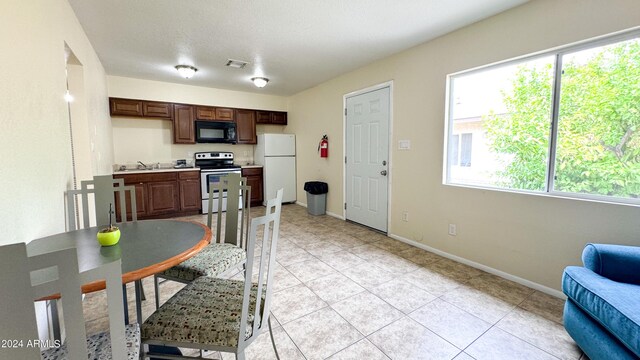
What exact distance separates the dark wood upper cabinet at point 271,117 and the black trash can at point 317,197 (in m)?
1.92

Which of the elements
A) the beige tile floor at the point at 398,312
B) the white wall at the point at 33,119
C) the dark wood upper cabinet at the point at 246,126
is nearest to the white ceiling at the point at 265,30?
the white wall at the point at 33,119

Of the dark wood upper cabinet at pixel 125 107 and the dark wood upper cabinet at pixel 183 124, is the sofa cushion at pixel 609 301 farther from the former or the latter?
the dark wood upper cabinet at pixel 125 107

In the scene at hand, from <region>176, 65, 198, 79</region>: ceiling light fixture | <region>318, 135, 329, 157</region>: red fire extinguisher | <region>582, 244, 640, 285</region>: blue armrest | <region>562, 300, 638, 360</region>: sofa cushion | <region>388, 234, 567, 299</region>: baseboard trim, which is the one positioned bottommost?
<region>388, 234, 567, 299</region>: baseboard trim

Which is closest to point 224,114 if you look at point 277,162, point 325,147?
point 277,162

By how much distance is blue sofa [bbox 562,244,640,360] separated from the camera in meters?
1.31

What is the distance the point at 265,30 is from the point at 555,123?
2.87m

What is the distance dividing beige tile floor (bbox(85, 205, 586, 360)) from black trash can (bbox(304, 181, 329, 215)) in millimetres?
A: 1909

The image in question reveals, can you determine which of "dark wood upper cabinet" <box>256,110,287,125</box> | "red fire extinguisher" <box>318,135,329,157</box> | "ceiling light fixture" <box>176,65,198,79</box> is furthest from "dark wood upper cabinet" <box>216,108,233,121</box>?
"red fire extinguisher" <box>318,135,329,157</box>

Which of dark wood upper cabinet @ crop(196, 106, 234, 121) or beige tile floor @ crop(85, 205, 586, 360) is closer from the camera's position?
beige tile floor @ crop(85, 205, 586, 360)

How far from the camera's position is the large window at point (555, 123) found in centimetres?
198

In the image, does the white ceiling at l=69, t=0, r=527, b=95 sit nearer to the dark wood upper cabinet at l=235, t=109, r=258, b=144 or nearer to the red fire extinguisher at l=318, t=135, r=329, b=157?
the red fire extinguisher at l=318, t=135, r=329, b=157

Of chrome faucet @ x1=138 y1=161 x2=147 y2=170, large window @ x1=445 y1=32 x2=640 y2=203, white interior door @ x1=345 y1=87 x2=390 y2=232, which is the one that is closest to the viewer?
large window @ x1=445 y1=32 x2=640 y2=203

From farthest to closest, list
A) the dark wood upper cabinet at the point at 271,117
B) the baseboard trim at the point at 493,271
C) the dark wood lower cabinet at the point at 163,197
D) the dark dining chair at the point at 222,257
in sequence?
Answer: the dark wood upper cabinet at the point at 271,117, the dark wood lower cabinet at the point at 163,197, the baseboard trim at the point at 493,271, the dark dining chair at the point at 222,257

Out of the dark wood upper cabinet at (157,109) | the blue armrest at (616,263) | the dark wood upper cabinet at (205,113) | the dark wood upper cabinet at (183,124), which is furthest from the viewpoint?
the dark wood upper cabinet at (205,113)
